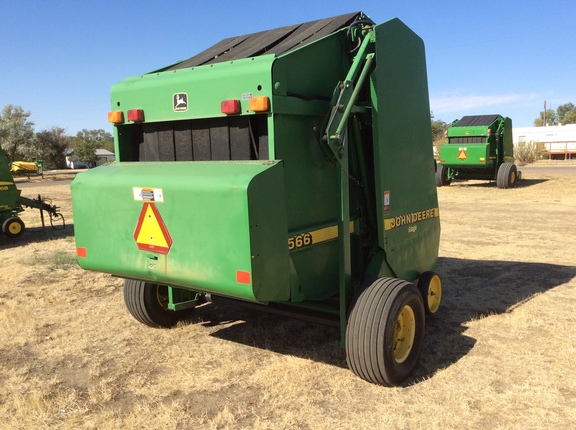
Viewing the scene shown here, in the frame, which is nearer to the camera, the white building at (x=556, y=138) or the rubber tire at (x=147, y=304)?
the rubber tire at (x=147, y=304)

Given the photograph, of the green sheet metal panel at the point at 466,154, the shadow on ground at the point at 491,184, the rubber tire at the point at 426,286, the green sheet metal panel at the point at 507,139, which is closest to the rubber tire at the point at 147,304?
the rubber tire at the point at 426,286

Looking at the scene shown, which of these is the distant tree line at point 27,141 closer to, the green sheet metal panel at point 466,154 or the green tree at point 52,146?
the green tree at point 52,146

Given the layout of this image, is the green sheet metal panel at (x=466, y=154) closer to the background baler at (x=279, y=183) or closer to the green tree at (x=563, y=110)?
the background baler at (x=279, y=183)

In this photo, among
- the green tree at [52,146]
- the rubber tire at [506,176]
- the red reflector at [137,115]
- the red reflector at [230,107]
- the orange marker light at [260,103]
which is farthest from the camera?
the green tree at [52,146]

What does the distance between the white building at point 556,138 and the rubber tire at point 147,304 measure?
1563 inches

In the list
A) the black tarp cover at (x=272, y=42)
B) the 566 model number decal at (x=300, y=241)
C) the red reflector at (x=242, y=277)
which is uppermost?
the black tarp cover at (x=272, y=42)

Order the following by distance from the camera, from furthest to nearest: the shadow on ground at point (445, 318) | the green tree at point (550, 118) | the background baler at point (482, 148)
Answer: the green tree at point (550, 118), the background baler at point (482, 148), the shadow on ground at point (445, 318)

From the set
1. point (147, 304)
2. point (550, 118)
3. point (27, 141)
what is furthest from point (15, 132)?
point (550, 118)

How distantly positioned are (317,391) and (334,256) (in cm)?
101

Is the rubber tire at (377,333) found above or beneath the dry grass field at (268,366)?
above

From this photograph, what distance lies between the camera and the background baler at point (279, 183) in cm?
327

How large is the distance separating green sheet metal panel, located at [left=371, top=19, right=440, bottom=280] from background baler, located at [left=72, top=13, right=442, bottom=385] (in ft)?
0.06

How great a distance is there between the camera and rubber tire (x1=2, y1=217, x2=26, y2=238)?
9969mm

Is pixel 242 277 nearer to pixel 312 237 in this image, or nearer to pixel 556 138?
pixel 312 237
